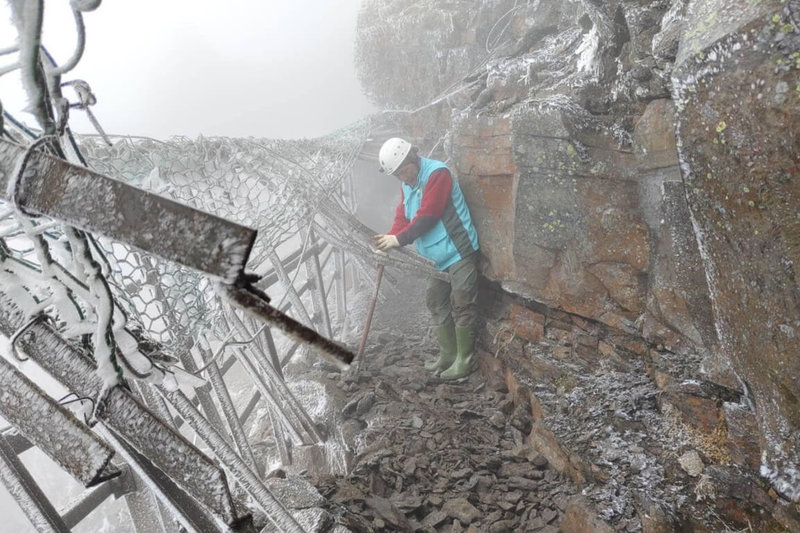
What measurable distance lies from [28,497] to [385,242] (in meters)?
3.63

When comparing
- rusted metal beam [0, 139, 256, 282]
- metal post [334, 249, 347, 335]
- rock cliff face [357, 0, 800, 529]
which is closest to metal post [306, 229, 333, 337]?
metal post [334, 249, 347, 335]

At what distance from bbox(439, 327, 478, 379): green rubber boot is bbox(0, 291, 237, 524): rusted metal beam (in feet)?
13.5

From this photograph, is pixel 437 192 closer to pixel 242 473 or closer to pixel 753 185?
pixel 753 185

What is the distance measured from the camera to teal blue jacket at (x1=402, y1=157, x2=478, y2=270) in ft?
15.8

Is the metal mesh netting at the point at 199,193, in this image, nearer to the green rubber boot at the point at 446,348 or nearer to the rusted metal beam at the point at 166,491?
the rusted metal beam at the point at 166,491

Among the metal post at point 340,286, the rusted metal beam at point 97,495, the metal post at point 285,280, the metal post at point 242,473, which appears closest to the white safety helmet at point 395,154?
the metal post at point 285,280

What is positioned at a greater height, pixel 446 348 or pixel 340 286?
pixel 340 286

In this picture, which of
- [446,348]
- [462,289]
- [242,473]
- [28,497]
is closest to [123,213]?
[242,473]

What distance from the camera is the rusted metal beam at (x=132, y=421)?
1.19 m

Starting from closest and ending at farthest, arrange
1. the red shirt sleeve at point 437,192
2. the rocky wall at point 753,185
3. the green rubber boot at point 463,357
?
the rocky wall at point 753,185 < the red shirt sleeve at point 437,192 < the green rubber boot at point 463,357

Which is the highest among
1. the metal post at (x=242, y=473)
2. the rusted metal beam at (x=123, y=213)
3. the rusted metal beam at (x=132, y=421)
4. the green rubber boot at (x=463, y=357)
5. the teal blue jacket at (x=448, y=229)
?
the rusted metal beam at (x=123, y=213)

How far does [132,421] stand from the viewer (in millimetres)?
1220

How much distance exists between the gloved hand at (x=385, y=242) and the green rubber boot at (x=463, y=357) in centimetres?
121

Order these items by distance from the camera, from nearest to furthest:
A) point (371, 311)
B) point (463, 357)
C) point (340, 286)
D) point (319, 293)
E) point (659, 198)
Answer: point (659, 198) → point (463, 357) → point (371, 311) → point (319, 293) → point (340, 286)
